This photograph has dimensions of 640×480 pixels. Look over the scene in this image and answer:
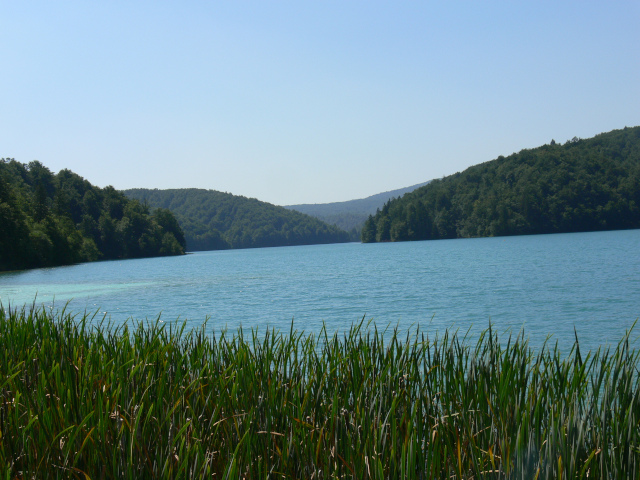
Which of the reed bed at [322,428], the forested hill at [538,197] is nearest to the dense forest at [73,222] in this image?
the reed bed at [322,428]

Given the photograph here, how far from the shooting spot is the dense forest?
205ft

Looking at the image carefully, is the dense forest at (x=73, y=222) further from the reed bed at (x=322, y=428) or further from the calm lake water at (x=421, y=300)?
the reed bed at (x=322, y=428)

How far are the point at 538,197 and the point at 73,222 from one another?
93.4m

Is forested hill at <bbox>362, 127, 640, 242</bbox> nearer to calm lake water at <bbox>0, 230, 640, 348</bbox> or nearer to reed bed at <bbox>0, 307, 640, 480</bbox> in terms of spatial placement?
calm lake water at <bbox>0, 230, 640, 348</bbox>

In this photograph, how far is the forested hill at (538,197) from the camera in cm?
11794

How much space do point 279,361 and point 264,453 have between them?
1.30m

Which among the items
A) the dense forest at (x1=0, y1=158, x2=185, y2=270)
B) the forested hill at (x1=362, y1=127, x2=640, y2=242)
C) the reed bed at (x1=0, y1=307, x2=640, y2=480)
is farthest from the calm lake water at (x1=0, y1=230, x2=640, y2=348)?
the forested hill at (x1=362, y1=127, x2=640, y2=242)

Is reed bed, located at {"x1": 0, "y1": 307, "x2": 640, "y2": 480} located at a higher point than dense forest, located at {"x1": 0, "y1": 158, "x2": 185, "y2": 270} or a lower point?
lower

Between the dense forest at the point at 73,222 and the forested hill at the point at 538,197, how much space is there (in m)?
63.8

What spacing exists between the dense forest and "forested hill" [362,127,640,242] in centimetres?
6381

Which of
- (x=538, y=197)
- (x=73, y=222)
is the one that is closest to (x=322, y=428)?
(x=73, y=222)

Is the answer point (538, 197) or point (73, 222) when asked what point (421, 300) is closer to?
point (73, 222)

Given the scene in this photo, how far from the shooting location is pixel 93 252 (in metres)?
89.7

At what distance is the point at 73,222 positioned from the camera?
93312mm
